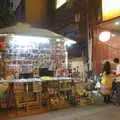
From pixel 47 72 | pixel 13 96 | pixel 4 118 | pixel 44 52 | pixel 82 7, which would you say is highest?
pixel 82 7

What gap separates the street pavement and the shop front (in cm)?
58

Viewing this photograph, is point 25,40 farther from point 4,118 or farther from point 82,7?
point 82,7

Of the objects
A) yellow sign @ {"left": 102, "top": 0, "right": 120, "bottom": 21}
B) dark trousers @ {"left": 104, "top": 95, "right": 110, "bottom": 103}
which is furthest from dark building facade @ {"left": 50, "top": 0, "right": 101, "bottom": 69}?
dark trousers @ {"left": 104, "top": 95, "right": 110, "bottom": 103}

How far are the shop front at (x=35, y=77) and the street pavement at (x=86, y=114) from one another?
0.58m

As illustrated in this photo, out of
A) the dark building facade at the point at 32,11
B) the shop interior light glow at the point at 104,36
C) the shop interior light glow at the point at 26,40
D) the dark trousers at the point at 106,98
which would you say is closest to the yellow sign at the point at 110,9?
the shop interior light glow at the point at 104,36

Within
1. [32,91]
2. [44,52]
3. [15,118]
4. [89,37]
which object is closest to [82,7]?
[89,37]

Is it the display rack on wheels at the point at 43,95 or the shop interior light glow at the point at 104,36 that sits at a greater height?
the shop interior light glow at the point at 104,36

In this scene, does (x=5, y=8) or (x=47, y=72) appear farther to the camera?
(x=5, y=8)

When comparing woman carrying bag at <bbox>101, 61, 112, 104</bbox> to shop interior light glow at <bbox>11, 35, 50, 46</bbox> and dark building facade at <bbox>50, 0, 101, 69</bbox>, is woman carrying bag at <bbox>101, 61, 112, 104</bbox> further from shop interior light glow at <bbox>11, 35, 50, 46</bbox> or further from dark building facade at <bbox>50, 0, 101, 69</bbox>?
dark building facade at <bbox>50, 0, 101, 69</bbox>

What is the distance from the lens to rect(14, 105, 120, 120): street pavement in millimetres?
7477

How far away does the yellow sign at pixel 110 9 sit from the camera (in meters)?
12.2

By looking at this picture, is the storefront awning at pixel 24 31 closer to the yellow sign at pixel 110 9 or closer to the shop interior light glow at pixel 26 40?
the shop interior light glow at pixel 26 40

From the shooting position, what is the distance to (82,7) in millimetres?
15312

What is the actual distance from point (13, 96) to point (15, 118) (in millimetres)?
1110
